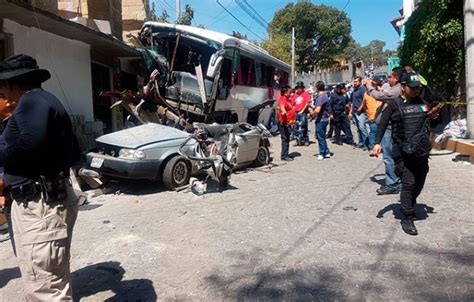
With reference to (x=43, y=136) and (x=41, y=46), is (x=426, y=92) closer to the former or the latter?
(x=43, y=136)

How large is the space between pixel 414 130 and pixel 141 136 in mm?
4308

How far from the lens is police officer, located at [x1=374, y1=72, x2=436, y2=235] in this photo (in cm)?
483

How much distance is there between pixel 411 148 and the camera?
15.8ft

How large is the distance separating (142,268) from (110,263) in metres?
0.36

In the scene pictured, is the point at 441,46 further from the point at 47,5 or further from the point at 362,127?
the point at 47,5

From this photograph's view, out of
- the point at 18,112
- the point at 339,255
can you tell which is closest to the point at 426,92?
the point at 339,255

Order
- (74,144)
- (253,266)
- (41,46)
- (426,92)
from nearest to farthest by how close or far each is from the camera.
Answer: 1. (74,144)
2. (253,266)
3. (426,92)
4. (41,46)

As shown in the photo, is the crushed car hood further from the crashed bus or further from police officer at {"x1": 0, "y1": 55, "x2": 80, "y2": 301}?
police officer at {"x1": 0, "y1": 55, "x2": 80, "y2": 301}

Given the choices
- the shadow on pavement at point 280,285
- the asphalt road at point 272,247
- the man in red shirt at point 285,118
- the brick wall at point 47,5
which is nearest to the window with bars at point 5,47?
the asphalt road at point 272,247

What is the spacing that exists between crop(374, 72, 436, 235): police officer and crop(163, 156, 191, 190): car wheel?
3539 mm

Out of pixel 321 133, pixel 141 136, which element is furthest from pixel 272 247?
pixel 321 133

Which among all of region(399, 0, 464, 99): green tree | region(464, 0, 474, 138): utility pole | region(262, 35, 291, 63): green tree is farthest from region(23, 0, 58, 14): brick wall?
region(262, 35, 291, 63): green tree

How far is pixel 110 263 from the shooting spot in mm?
4270

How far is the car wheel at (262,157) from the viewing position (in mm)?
9555
